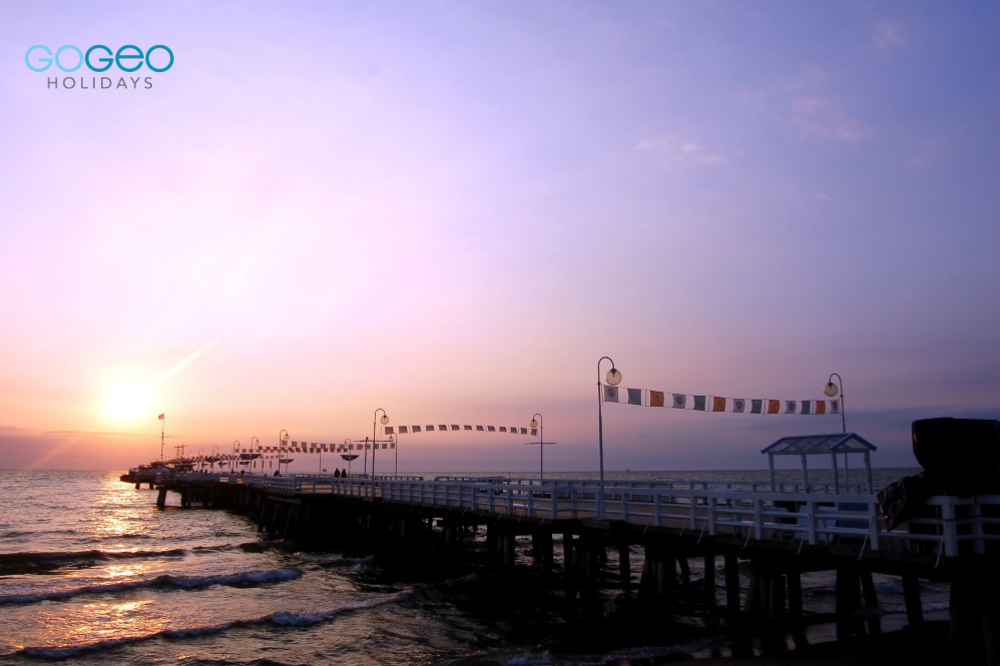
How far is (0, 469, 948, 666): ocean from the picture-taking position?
16.6 m

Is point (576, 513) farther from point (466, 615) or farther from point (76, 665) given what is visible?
point (76, 665)

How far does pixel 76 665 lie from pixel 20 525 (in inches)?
1902

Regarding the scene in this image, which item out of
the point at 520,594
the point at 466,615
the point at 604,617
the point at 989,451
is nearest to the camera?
the point at 989,451

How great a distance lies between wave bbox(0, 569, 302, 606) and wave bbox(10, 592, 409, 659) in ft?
21.2

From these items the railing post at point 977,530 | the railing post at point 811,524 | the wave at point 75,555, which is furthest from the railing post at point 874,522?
the wave at point 75,555

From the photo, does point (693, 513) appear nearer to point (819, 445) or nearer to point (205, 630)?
point (819, 445)

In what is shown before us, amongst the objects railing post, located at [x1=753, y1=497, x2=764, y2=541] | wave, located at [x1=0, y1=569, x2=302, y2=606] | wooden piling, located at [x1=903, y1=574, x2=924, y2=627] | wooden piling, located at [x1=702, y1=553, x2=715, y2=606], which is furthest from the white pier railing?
wave, located at [x1=0, y1=569, x2=302, y2=606]

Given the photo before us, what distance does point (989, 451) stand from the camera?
11805 millimetres

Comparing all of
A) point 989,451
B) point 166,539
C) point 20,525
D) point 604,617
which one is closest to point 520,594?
point 604,617

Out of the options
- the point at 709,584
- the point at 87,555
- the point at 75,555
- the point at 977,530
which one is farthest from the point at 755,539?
the point at 75,555

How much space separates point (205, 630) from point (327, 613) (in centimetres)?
326

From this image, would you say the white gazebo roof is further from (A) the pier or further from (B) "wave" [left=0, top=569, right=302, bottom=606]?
(B) "wave" [left=0, top=569, right=302, bottom=606]

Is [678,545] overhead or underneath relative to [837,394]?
underneath

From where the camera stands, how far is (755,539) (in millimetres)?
14312
